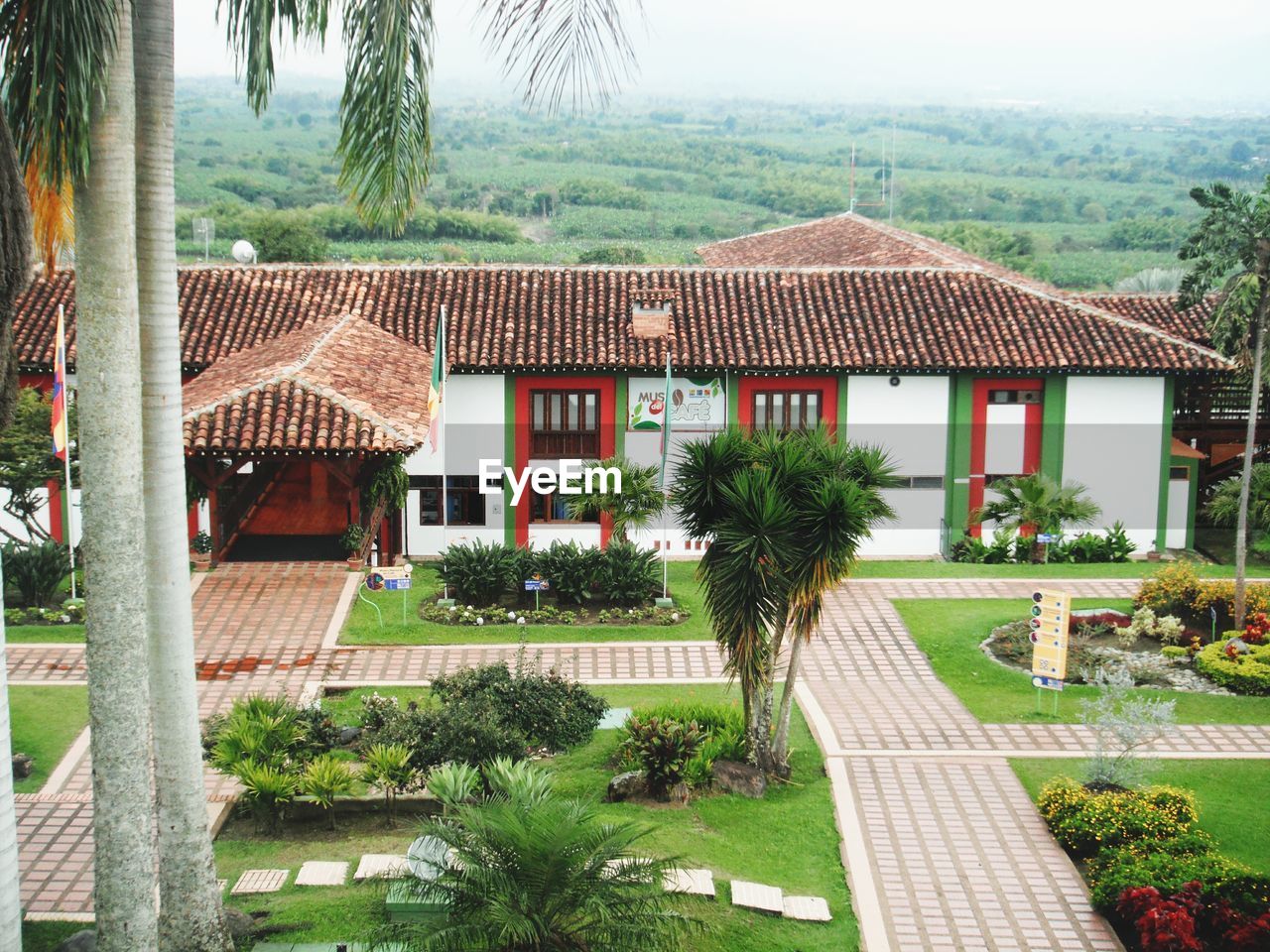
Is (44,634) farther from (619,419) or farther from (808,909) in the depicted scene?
(808,909)

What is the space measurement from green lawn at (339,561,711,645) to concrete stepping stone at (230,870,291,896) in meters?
6.92

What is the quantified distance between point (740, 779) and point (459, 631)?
21.3 ft

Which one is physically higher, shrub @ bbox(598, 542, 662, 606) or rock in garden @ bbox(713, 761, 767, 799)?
shrub @ bbox(598, 542, 662, 606)

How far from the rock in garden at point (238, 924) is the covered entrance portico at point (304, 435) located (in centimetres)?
932

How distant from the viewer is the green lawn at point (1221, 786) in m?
12.5

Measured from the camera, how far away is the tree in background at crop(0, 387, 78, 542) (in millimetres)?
21062

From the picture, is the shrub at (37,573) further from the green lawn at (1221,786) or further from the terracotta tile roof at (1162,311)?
the terracotta tile roof at (1162,311)

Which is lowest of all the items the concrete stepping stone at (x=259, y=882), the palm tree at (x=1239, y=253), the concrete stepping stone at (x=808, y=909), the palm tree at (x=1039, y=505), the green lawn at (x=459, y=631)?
the concrete stepping stone at (x=808, y=909)

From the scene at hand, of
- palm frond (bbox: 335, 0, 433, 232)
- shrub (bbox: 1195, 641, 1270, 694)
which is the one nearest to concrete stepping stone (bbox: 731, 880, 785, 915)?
palm frond (bbox: 335, 0, 433, 232)

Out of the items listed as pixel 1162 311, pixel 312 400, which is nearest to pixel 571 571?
pixel 312 400

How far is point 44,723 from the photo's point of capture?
597 inches

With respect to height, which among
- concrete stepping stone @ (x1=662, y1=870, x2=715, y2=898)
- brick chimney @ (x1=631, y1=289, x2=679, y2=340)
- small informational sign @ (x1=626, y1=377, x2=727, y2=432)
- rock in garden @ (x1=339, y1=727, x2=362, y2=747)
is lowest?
concrete stepping stone @ (x1=662, y1=870, x2=715, y2=898)

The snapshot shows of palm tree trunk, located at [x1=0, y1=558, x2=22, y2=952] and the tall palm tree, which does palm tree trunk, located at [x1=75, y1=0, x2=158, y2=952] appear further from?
palm tree trunk, located at [x1=0, y1=558, x2=22, y2=952]

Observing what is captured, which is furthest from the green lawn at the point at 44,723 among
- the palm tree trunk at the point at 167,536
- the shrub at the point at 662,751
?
the shrub at the point at 662,751
